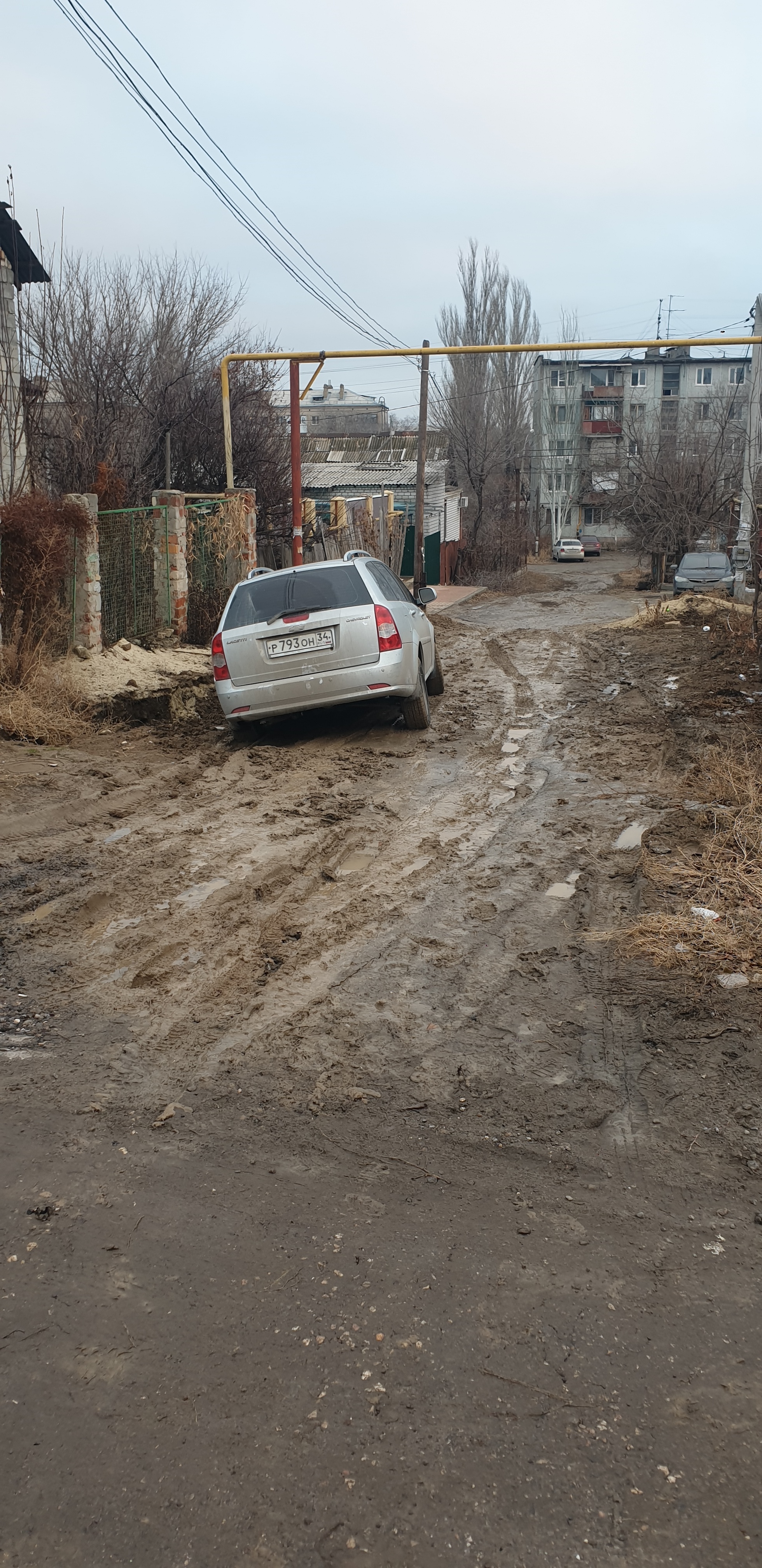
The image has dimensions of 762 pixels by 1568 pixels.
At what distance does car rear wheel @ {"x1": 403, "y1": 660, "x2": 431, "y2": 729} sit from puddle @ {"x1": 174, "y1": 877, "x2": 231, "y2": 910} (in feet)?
13.2

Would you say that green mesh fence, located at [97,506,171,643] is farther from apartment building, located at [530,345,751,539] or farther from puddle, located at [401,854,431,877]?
apartment building, located at [530,345,751,539]

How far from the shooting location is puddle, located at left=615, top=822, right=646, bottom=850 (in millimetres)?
6293

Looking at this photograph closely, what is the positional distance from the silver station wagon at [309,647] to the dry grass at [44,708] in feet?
4.97

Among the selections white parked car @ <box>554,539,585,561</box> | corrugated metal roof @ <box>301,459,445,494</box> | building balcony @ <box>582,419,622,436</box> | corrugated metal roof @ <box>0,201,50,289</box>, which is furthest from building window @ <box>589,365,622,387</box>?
corrugated metal roof @ <box>0,201,50,289</box>

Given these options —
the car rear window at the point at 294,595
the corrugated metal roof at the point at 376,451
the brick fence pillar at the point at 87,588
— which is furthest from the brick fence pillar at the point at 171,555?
the corrugated metal roof at the point at 376,451

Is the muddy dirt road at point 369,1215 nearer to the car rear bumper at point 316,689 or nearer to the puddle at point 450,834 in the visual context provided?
the puddle at point 450,834

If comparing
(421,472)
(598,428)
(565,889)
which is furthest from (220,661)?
(598,428)

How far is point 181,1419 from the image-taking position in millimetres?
2354

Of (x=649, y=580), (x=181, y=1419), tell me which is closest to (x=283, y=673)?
(x=181, y=1419)

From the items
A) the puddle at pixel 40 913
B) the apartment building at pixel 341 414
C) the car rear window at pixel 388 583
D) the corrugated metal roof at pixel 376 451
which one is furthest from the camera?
the apartment building at pixel 341 414

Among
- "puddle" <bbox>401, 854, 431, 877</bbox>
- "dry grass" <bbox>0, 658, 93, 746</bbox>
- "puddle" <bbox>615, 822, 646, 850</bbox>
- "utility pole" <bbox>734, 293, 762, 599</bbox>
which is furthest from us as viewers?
"utility pole" <bbox>734, 293, 762, 599</bbox>

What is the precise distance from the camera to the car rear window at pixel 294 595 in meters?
9.12

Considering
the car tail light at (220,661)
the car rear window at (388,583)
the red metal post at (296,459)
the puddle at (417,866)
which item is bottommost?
the puddle at (417,866)

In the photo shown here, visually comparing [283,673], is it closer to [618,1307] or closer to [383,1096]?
[383,1096]
